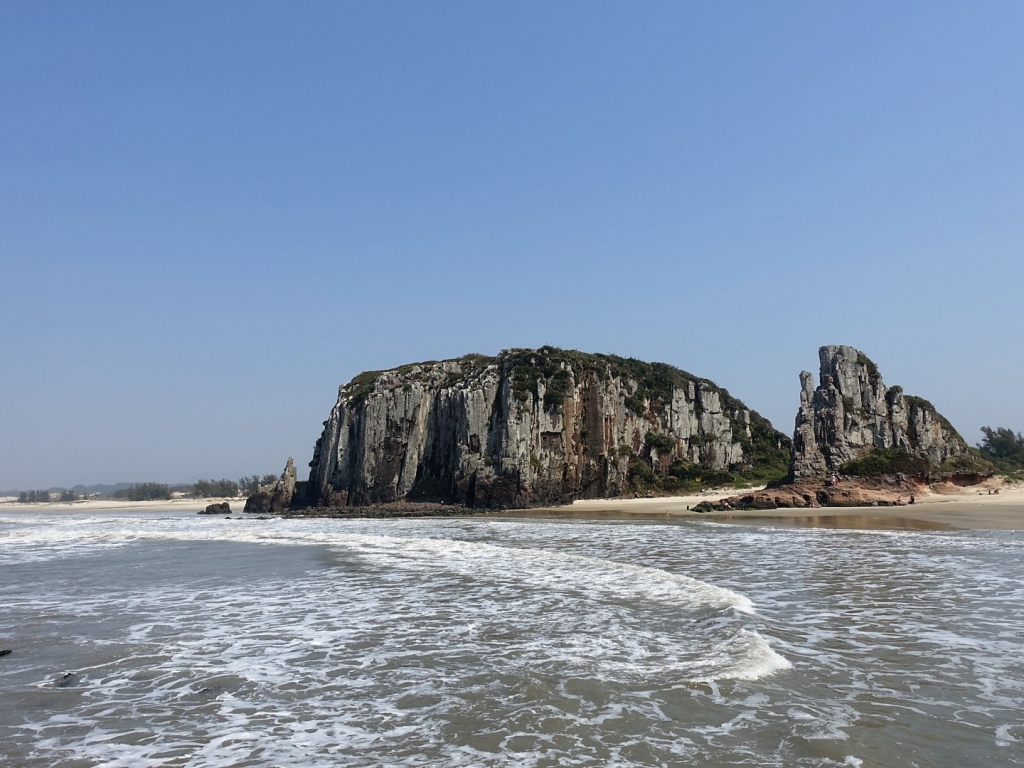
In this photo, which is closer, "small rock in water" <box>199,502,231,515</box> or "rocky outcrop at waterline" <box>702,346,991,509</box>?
"rocky outcrop at waterline" <box>702,346,991,509</box>

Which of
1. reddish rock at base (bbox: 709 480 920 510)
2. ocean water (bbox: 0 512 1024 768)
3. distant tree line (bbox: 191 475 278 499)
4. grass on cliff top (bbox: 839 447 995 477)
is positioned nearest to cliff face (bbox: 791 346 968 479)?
grass on cliff top (bbox: 839 447 995 477)

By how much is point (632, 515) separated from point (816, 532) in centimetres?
1426

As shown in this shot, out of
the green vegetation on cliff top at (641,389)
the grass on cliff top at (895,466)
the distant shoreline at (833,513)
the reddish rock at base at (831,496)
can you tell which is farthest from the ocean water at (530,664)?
the green vegetation on cliff top at (641,389)

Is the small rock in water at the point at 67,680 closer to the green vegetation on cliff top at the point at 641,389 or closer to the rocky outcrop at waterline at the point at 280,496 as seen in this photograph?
the green vegetation on cliff top at the point at 641,389

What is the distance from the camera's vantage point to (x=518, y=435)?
51.2 metres

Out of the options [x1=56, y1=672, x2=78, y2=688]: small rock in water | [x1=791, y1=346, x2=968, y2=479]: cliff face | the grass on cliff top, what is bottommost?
[x1=56, y1=672, x2=78, y2=688]: small rock in water

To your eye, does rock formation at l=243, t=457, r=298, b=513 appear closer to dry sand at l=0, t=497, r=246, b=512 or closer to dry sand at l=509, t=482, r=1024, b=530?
dry sand at l=0, t=497, r=246, b=512

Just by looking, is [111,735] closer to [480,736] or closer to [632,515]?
[480,736]

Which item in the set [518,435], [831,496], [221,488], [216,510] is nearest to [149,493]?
[221,488]

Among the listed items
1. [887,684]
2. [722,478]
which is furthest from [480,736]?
[722,478]

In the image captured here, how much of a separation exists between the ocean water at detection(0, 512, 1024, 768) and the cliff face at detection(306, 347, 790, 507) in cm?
3383

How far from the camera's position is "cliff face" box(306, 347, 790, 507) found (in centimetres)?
5159

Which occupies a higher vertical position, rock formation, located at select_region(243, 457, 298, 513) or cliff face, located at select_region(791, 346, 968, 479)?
cliff face, located at select_region(791, 346, 968, 479)

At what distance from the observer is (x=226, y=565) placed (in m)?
19.8
